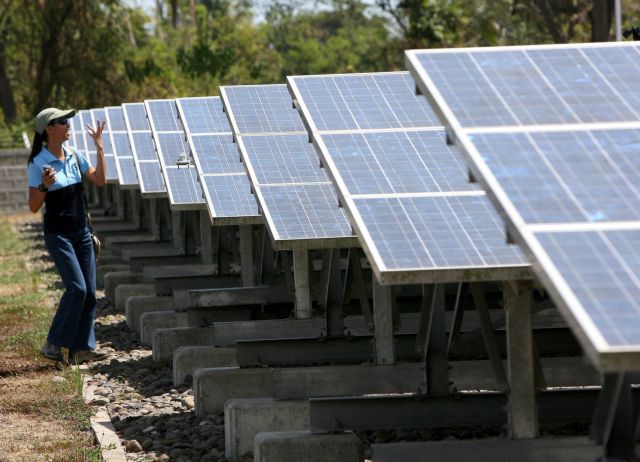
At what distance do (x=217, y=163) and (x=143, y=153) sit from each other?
543 cm

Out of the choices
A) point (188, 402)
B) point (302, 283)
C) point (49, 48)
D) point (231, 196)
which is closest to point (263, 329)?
point (302, 283)

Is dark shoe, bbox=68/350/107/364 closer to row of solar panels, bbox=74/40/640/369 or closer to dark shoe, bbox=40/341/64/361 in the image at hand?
dark shoe, bbox=40/341/64/361

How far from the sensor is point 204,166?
43.4ft

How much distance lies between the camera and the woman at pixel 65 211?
11172mm

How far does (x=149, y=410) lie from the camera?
33.3 feet

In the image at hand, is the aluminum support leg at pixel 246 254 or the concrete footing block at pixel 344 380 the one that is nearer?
the concrete footing block at pixel 344 380

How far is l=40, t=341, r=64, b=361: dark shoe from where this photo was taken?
1169 cm

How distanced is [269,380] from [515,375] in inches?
118

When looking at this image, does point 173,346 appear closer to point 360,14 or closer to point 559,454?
point 559,454

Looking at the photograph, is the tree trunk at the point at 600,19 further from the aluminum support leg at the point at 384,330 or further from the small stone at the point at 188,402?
the aluminum support leg at the point at 384,330

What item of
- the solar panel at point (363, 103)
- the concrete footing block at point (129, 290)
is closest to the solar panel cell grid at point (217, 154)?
the concrete footing block at point (129, 290)

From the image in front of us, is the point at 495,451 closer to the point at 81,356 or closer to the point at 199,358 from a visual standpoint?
the point at 199,358

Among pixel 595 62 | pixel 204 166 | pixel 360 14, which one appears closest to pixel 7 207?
pixel 204 166

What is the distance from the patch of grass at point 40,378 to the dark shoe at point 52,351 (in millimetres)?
72
